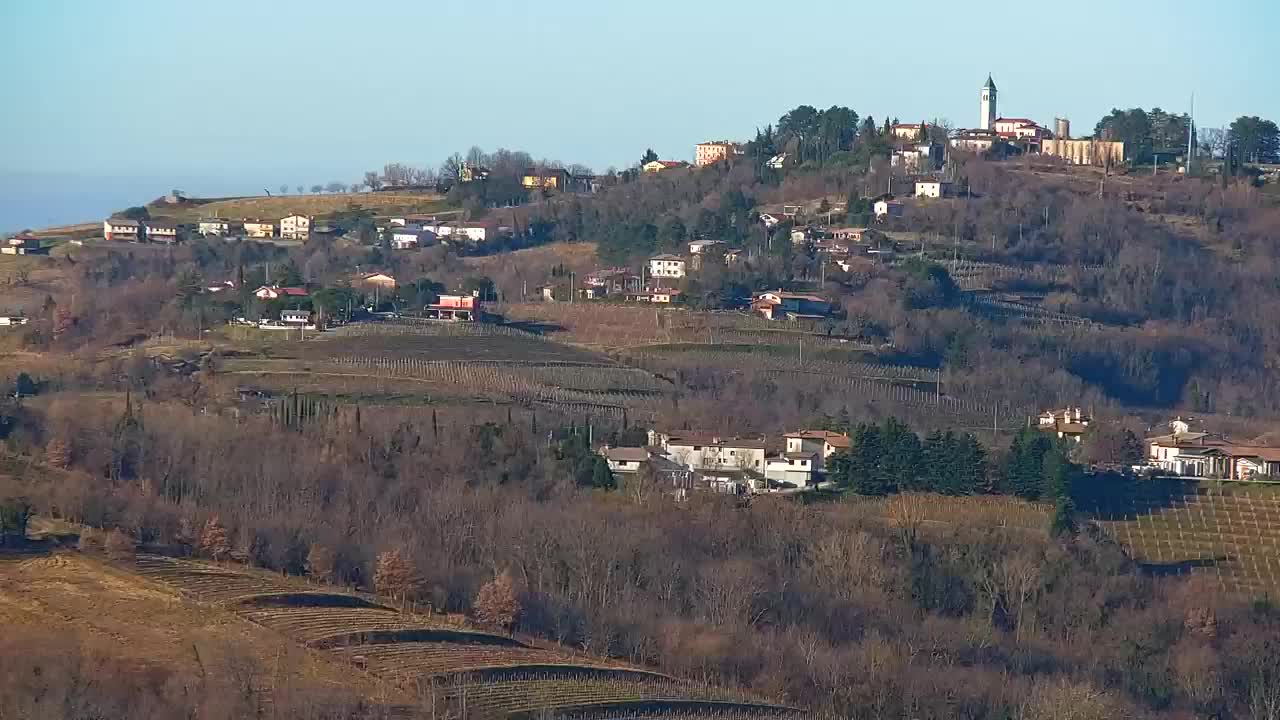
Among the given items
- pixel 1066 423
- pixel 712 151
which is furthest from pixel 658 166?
pixel 1066 423

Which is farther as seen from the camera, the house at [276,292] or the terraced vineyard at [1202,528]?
the house at [276,292]

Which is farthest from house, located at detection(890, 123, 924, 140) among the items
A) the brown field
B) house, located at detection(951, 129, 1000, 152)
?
the brown field

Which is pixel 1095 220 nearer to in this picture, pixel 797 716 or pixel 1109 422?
pixel 1109 422

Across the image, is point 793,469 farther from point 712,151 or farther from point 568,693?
point 712,151

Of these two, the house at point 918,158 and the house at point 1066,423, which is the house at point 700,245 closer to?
the house at point 918,158

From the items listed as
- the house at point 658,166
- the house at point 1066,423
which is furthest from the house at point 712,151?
the house at point 1066,423

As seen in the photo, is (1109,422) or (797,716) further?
(1109,422)

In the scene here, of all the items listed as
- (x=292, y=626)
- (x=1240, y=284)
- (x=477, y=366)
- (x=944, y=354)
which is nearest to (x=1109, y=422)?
(x=944, y=354)

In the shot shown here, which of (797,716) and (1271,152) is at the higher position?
(1271,152)
